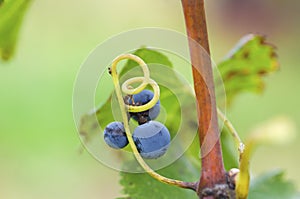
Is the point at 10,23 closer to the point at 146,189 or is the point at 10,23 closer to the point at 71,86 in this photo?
the point at 146,189

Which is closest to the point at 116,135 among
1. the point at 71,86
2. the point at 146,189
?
the point at 146,189

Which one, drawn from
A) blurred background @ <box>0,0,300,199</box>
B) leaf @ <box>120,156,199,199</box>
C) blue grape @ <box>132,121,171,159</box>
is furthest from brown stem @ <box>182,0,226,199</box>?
blurred background @ <box>0,0,300,199</box>

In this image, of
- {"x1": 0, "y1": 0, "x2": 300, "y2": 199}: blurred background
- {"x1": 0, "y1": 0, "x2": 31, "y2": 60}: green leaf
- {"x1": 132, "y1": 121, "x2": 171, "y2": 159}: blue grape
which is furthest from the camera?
{"x1": 0, "y1": 0, "x2": 300, "y2": 199}: blurred background

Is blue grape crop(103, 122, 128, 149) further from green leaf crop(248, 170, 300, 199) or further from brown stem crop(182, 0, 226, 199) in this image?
green leaf crop(248, 170, 300, 199)

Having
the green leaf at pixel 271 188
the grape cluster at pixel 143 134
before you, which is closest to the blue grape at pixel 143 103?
the grape cluster at pixel 143 134

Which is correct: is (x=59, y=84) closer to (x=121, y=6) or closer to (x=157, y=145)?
(x=121, y=6)
